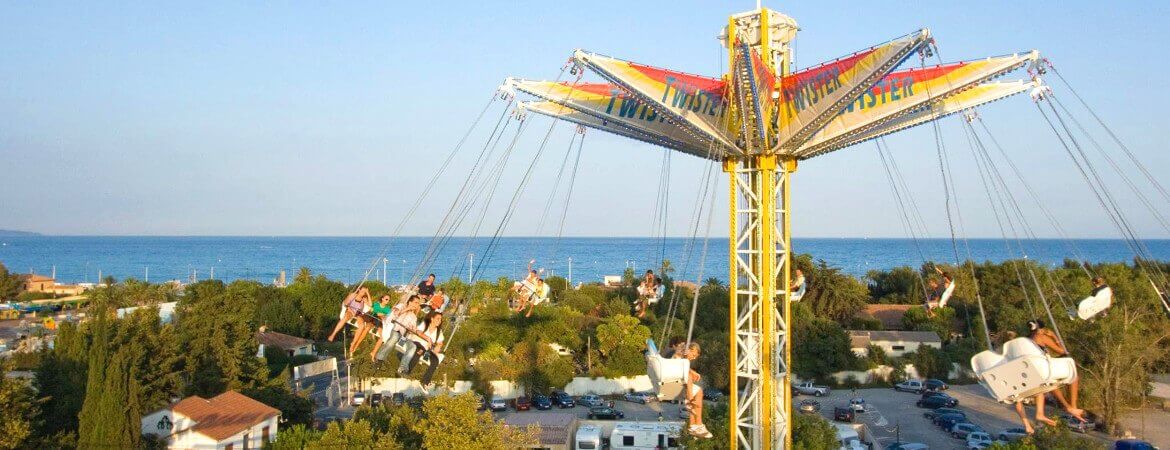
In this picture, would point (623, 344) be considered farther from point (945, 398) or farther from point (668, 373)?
point (668, 373)

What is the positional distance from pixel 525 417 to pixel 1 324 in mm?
55142

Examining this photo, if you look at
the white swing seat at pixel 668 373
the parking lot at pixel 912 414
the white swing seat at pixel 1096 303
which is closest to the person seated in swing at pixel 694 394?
the white swing seat at pixel 668 373

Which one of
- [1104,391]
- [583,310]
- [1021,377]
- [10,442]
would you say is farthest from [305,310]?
[1021,377]

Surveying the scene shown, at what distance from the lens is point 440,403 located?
1852 centimetres

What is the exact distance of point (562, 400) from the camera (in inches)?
1431

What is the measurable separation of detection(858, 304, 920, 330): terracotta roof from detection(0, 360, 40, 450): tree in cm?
4440

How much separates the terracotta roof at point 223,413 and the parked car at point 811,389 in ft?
79.2

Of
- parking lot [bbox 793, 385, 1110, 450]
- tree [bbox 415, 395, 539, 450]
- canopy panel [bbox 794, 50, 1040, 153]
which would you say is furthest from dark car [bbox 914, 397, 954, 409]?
canopy panel [bbox 794, 50, 1040, 153]

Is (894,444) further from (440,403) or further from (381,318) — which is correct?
(381,318)

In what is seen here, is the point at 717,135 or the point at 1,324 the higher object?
the point at 717,135

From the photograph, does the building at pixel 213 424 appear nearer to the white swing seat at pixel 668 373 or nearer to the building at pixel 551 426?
the building at pixel 551 426

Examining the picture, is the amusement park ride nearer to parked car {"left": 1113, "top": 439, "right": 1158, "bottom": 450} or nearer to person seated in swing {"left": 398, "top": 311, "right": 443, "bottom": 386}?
person seated in swing {"left": 398, "top": 311, "right": 443, "bottom": 386}

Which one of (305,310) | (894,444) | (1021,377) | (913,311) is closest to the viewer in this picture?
(1021,377)

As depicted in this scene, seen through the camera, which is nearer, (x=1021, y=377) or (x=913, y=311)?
(x=1021, y=377)
